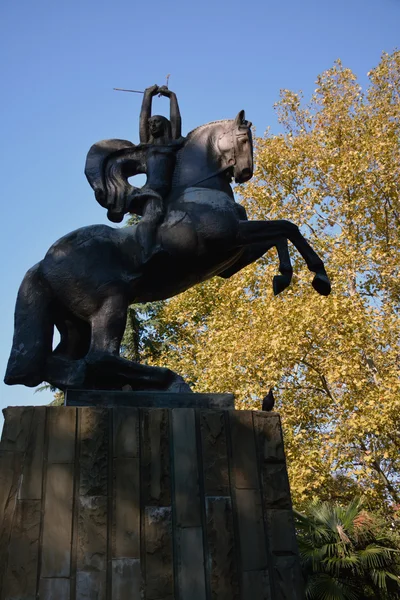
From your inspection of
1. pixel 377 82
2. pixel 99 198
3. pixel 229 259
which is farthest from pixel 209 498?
pixel 377 82

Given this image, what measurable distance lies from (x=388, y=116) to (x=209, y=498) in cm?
1945

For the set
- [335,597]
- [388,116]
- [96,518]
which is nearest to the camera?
[96,518]

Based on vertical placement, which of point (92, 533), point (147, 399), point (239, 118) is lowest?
point (92, 533)

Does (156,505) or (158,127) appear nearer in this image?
(156,505)

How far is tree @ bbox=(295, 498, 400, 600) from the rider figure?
23.1 ft

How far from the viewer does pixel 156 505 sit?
15.0 feet

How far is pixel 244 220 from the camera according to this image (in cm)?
589

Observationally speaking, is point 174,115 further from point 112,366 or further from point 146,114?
point 112,366

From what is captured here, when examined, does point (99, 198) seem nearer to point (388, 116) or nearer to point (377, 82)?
point (388, 116)

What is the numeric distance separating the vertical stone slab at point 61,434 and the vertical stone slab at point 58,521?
6 centimetres

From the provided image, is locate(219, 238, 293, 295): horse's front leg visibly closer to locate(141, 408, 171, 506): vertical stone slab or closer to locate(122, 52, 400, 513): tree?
locate(141, 408, 171, 506): vertical stone slab

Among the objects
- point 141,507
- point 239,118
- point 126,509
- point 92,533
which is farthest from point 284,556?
point 239,118

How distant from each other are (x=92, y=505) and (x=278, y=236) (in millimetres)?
2959

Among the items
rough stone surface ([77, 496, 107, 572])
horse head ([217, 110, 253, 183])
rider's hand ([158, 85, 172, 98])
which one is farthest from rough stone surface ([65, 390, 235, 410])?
rider's hand ([158, 85, 172, 98])
